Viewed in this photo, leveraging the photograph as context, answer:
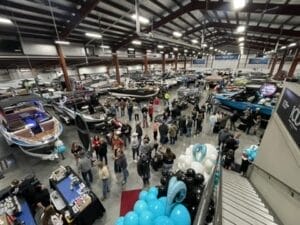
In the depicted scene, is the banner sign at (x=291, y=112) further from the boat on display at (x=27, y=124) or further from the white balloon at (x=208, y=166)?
the boat on display at (x=27, y=124)

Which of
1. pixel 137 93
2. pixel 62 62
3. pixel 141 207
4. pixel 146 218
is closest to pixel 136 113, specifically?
pixel 137 93

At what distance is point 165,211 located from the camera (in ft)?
8.66

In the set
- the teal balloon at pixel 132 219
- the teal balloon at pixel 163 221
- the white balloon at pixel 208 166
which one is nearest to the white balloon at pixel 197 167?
the white balloon at pixel 208 166

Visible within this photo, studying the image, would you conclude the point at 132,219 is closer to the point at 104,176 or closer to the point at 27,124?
the point at 104,176

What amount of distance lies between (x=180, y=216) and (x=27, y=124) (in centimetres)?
703

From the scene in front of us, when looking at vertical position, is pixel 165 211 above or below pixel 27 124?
above

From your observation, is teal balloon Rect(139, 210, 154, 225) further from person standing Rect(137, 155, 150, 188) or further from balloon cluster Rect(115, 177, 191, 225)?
person standing Rect(137, 155, 150, 188)

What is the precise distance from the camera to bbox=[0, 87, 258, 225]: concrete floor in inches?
158

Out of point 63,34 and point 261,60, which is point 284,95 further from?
point 261,60

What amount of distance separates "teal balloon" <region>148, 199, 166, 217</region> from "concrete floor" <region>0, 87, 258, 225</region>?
55.4 inches

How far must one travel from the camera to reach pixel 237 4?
4750mm

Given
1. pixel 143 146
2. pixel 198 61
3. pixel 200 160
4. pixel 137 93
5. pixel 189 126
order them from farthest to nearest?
1. pixel 198 61
2. pixel 137 93
3. pixel 189 126
4. pixel 143 146
5. pixel 200 160

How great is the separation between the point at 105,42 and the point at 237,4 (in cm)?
1310

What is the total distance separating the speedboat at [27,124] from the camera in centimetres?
574
